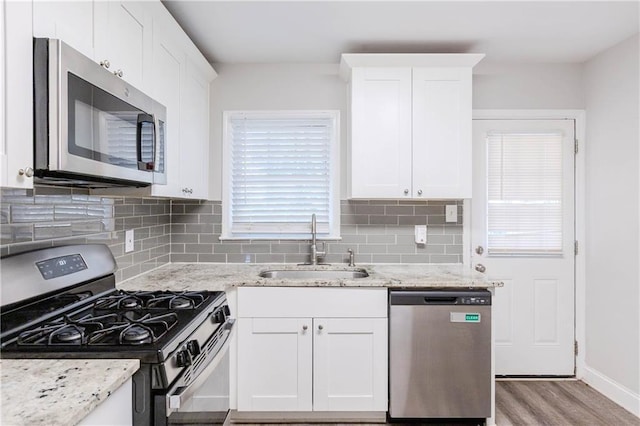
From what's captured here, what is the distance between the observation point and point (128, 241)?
2277 mm

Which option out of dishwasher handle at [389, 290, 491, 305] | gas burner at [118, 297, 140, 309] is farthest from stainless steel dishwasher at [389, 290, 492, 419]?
gas burner at [118, 297, 140, 309]

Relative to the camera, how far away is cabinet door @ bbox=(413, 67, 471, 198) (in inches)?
103

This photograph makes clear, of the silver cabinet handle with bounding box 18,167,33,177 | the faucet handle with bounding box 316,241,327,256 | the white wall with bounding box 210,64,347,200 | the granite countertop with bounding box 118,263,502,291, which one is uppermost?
the white wall with bounding box 210,64,347,200

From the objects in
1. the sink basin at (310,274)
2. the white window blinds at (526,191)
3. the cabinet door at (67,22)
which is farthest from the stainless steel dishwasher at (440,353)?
the cabinet door at (67,22)

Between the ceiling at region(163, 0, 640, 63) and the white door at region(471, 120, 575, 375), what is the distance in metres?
0.59

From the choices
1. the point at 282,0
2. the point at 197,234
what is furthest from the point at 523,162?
the point at 197,234

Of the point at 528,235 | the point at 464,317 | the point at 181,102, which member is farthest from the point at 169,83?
the point at 528,235

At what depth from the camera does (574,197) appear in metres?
2.99

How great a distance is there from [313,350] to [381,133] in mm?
1440

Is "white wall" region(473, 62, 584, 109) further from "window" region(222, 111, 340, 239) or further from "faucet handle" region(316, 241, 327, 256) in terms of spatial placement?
"faucet handle" region(316, 241, 327, 256)

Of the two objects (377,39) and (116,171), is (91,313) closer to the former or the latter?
(116,171)

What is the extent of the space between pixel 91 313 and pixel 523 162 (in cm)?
295

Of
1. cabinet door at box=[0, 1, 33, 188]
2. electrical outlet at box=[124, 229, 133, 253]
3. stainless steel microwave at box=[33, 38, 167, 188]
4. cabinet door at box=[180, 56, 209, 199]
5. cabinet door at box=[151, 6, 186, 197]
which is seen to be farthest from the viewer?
cabinet door at box=[180, 56, 209, 199]

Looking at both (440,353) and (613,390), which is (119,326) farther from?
(613,390)
